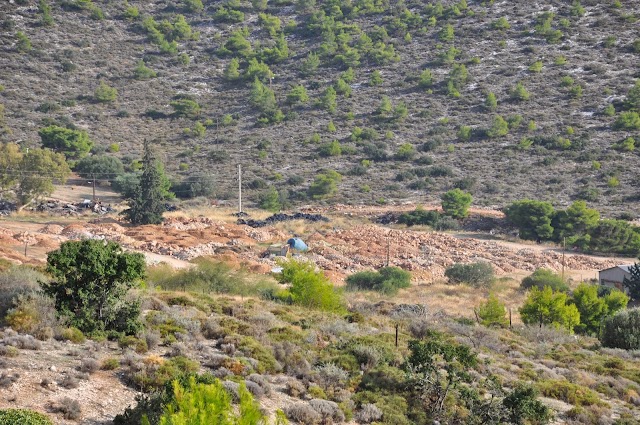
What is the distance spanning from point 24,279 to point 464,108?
68.2 m

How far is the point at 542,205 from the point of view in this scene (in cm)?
5556

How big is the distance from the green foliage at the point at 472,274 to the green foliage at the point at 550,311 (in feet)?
31.7

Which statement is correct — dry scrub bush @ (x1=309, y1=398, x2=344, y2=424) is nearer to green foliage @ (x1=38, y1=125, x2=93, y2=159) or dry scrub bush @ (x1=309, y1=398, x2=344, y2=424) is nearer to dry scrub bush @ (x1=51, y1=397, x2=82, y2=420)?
dry scrub bush @ (x1=51, y1=397, x2=82, y2=420)

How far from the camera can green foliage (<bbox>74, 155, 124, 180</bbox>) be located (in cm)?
6375

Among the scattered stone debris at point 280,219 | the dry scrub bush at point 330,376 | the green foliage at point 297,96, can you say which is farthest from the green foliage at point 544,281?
the green foliage at point 297,96

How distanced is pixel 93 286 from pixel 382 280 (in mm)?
22657

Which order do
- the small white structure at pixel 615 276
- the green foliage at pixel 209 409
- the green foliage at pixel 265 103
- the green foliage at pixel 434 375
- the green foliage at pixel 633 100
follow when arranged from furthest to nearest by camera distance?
the green foliage at pixel 265 103, the green foliage at pixel 633 100, the small white structure at pixel 615 276, the green foliage at pixel 434 375, the green foliage at pixel 209 409

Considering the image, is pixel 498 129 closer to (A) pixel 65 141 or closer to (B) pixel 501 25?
(B) pixel 501 25

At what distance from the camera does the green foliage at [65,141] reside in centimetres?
6825

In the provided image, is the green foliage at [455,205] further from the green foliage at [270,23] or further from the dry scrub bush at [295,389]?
the green foliage at [270,23]

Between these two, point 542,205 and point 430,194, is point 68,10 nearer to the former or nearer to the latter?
point 430,194

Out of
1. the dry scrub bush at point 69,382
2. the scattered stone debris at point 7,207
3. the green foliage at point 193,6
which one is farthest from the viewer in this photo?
→ the green foliage at point 193,6

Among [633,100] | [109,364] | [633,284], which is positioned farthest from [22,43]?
[109,364]

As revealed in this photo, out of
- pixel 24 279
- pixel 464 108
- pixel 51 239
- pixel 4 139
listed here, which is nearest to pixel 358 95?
pixel 464 108
